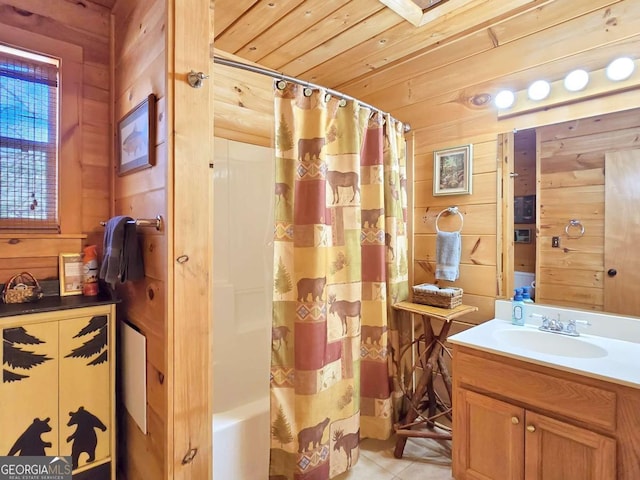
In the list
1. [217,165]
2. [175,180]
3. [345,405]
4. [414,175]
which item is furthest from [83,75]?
[345,405]

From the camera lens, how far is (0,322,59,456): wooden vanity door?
1.27 m

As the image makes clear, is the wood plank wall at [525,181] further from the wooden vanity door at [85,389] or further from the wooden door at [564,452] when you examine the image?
the wooden vanity door at [85,389]

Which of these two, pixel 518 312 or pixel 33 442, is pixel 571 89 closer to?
pixel 518 312

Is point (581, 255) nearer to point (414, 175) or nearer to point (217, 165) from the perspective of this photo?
point (414, 175)

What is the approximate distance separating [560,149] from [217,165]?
1.91 meters

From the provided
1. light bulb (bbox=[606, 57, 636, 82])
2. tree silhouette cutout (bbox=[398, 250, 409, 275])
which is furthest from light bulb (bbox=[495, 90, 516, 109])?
tree silhouette cutout (bbox=[398, 250, 409, 275])

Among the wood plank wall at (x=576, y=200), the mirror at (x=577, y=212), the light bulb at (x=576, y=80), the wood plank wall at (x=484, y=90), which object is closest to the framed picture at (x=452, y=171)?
the wood plank wall at (x=484, y=90)

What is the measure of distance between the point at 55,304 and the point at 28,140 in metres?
0.85

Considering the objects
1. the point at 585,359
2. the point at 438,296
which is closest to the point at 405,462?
the point at 438,296

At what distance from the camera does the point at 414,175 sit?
2332 millimetres

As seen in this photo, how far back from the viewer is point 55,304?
4.72ft

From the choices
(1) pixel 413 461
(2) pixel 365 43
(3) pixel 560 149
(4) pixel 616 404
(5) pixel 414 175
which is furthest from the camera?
(5) pixel 414 175

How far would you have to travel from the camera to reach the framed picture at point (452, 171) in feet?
6.73

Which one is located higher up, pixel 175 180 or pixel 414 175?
pixel 414 175
